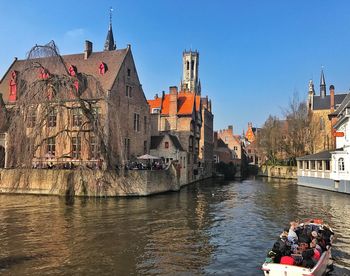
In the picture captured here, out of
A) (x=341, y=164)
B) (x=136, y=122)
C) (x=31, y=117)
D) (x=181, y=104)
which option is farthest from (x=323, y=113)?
(x=31, y=117)

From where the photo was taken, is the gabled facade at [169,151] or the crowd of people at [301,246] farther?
the gabled facade at [169,151]

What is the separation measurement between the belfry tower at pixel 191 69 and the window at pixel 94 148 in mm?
102342

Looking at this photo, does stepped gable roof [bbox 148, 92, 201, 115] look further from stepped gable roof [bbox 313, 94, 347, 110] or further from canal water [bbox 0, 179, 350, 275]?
stepped gable roof [bbox 313, 94, 347, 110]

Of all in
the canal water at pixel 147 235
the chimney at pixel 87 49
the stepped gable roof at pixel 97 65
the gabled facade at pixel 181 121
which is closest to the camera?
the canal water at pixel 147 235

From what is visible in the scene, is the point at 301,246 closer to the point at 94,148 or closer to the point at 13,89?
the point at 94,148

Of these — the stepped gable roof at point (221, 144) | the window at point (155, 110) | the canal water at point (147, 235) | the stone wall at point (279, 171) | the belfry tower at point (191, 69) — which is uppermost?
the belfry tower at point (191, 69)

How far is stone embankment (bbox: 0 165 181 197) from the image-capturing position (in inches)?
1243

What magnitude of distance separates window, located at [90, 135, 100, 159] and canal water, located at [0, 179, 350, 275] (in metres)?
3.75

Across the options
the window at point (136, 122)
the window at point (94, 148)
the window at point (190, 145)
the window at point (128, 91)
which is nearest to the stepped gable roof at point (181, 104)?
the window at point (190, 145)

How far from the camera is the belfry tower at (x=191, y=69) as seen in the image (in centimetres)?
13038

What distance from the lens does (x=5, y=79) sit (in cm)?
4659

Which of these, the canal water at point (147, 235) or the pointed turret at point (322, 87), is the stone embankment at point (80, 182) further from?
the pointed turret at point (322, 87)

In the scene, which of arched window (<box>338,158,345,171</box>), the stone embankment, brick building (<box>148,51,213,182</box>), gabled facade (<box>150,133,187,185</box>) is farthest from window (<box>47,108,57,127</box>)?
arched window (<box>338,158,345,171</box>)

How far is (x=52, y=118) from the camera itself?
2911 cm
